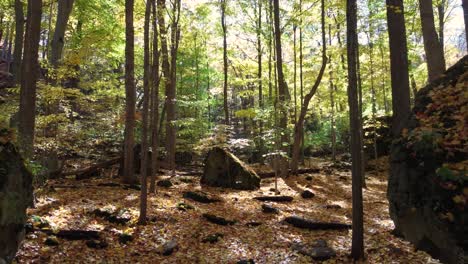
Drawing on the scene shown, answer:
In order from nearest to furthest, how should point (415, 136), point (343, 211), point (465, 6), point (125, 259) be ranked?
point (415, 136) < point (125, 259) < point (465, 6) < point (343, 211)

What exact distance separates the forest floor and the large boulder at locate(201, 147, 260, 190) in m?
0.79

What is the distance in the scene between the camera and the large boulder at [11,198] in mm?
4828

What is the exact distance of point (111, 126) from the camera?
15.0 m

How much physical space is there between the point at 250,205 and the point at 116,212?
4350mm

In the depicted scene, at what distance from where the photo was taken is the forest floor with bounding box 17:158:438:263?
7023mm

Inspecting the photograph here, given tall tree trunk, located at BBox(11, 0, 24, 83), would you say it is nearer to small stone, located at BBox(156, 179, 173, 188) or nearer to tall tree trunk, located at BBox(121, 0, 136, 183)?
tall tree trunk, located at BBox(121, 0, 136, 183)

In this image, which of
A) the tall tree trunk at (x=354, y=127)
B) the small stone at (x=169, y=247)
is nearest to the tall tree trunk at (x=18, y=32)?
the small stone at (x=169, y=247)

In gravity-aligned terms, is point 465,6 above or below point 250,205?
above

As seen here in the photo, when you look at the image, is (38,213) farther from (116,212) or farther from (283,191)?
(283,191)

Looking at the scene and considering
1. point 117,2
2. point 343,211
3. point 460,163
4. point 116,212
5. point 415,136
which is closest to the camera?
point 460,163

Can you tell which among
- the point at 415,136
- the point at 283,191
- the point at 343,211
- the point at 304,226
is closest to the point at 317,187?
the point at 283,191

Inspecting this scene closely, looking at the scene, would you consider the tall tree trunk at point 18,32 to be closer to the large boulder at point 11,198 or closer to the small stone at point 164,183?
the small stone at point 164,183

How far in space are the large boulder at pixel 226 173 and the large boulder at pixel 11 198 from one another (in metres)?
8.74

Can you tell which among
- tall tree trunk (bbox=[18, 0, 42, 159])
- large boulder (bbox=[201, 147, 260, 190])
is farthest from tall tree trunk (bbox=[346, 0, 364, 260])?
large boulder (bbox=[201, 147, 260, 190])
